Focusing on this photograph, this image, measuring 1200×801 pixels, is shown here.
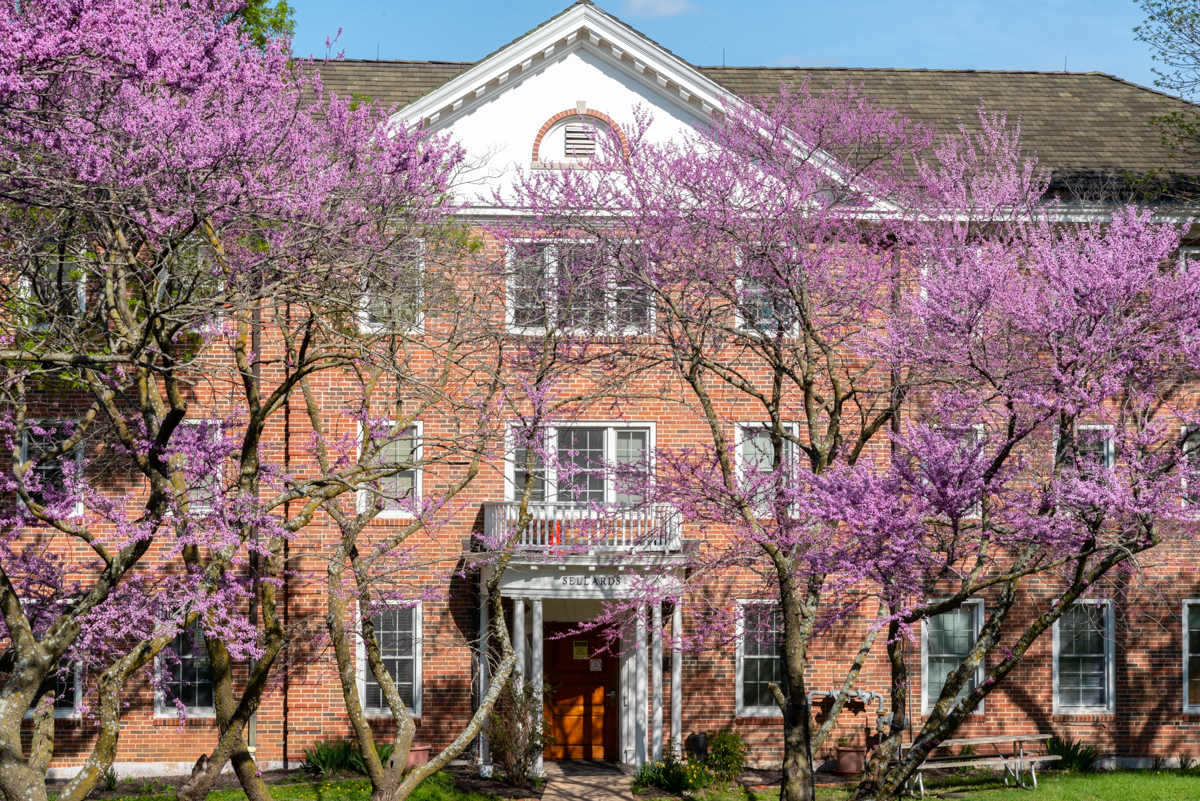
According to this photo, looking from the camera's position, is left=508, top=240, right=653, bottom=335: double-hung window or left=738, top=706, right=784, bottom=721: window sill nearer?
left=508, top=240, right=653, bottom=335: double-hung window

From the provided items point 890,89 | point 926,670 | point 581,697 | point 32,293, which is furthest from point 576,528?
point 890,89

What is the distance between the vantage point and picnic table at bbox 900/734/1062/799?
17438 mm

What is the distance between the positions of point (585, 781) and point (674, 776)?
5.42 feet

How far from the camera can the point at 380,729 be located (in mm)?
19094

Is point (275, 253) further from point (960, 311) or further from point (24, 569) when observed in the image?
point (24, 569)

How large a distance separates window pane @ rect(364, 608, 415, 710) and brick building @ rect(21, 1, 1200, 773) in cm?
4

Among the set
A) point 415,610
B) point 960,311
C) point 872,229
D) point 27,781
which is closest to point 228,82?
point 27,781

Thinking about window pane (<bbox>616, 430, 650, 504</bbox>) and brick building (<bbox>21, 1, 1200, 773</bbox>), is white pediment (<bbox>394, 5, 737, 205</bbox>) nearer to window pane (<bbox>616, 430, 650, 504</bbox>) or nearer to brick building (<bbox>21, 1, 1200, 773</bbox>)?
brick building (<bbox>21, 1, 1200, 773</bbox>)

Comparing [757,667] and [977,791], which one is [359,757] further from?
[977,791]

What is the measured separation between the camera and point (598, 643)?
2038 cm

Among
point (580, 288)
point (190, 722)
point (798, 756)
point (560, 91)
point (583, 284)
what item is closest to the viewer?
point (798, 756)

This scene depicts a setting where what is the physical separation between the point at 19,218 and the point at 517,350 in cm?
615

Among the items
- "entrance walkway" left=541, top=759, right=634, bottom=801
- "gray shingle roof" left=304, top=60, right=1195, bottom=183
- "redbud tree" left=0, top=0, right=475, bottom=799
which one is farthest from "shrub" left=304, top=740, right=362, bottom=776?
"gray shingle roof" left=304, top=60, right=1195, bottom=183

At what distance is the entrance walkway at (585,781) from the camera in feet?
57.8
